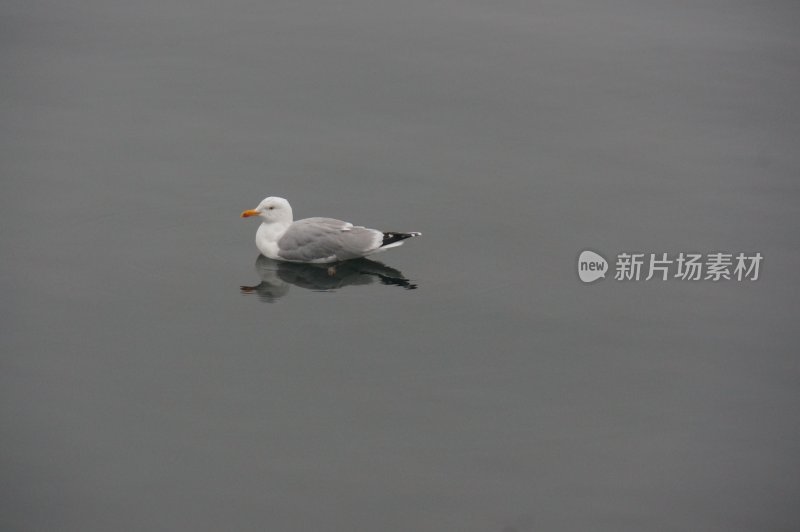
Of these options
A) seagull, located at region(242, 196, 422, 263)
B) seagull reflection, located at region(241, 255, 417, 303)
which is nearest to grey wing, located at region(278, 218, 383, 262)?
seagull, located at region(242, 196, 422, 263)

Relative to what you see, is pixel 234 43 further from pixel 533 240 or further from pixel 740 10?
pixel 740 10

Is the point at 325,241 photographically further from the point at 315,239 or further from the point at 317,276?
the point at 317,276

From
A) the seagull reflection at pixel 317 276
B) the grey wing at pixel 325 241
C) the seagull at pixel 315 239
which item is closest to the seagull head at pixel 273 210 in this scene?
the seagull at pixel 315 239

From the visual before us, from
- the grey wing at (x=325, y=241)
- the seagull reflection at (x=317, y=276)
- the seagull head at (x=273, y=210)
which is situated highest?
the seagull head at (x=273, y=210)

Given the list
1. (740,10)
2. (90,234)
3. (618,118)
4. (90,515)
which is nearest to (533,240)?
(618,118)

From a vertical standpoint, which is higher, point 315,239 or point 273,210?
point 273,210

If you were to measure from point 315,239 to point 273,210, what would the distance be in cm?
81

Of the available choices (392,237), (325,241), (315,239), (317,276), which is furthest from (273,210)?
(392,237)

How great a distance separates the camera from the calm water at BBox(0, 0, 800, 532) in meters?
11.5

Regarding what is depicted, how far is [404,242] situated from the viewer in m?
16.4

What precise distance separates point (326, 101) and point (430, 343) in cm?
751

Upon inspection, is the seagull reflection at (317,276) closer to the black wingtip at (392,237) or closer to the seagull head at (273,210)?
the black wingtip at (392,237)

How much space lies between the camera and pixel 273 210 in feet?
52.1

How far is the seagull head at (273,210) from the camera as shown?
1583 cm
